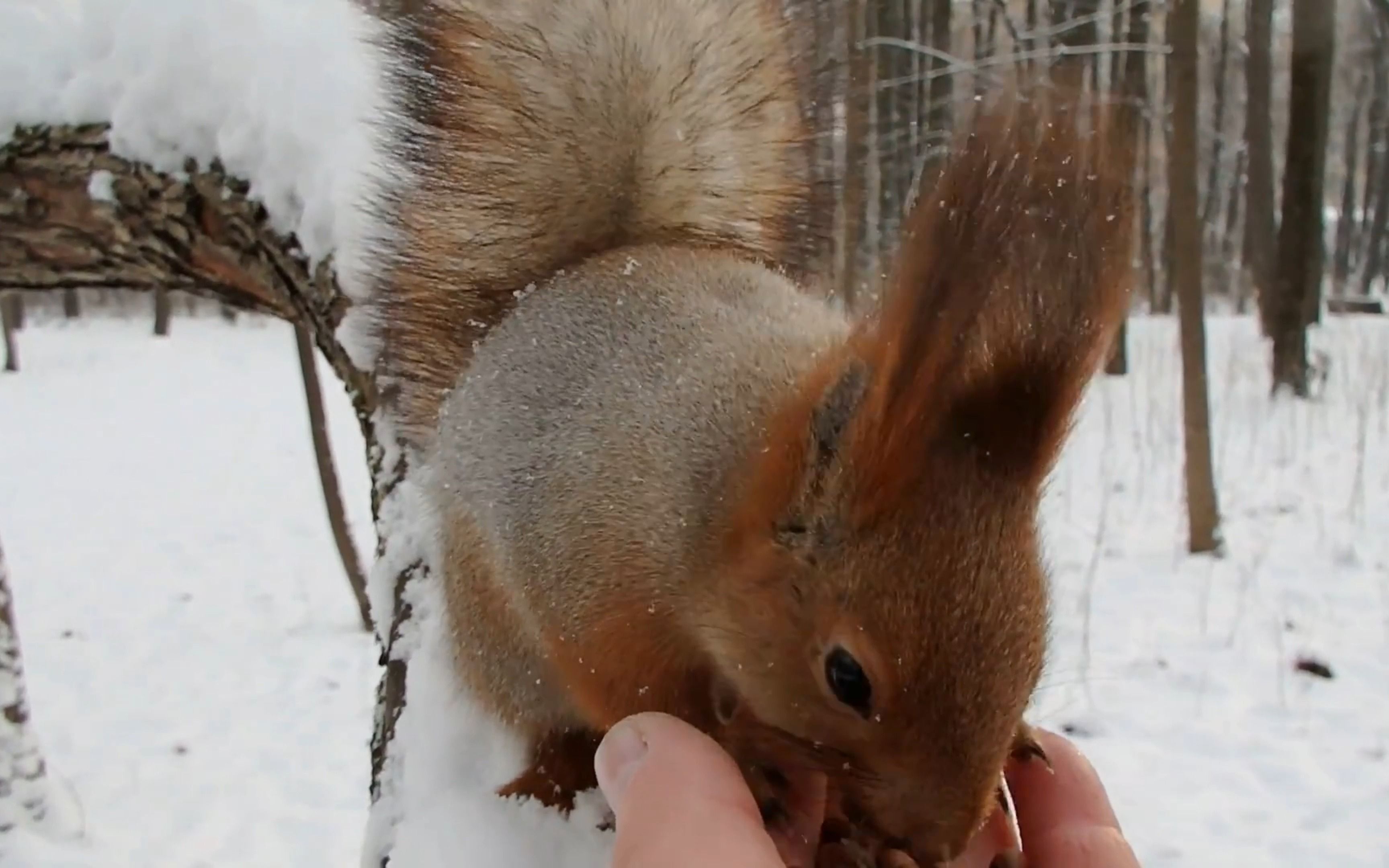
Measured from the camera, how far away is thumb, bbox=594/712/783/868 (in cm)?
98

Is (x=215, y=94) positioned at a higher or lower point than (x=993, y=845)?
higher

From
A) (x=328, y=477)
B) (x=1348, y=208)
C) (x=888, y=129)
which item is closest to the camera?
(x=328, y=477)

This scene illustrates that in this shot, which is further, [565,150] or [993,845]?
[565,150]

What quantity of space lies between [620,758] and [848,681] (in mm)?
284

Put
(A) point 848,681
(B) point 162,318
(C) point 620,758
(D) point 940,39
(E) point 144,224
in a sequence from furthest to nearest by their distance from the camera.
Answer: (B) point 162,318 → (D) point 940,39 → (E) point 144,224 → (C) point 620,758 → (A) point 848,681

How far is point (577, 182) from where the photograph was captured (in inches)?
68.0

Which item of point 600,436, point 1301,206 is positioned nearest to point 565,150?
point 600,436

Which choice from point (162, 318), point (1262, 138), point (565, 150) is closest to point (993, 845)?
point (565, 150)

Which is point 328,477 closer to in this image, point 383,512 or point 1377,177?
point 383,512

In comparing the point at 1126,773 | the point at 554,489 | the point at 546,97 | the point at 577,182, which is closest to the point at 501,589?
the point at 554,489

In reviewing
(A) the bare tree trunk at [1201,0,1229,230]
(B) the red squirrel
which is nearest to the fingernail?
(B) the red squirrel

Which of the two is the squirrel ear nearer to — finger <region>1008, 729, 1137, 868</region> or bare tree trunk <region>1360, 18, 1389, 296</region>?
finger <region>1008, 729, 1137, 868</region>

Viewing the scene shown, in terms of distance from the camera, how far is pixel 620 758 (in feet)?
3.83

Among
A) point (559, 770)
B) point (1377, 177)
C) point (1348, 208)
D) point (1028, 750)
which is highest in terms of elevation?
point (1377, 177)
